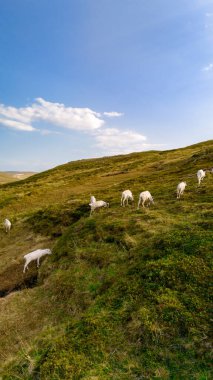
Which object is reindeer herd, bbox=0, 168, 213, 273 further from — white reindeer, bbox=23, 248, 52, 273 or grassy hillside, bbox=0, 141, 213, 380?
grassy hillside, bbox=0, 141, 213, 380

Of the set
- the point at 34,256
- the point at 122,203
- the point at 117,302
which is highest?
the point at 122,203

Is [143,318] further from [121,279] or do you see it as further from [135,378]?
[121,279]

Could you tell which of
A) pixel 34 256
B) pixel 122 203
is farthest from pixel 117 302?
pixel 122 203

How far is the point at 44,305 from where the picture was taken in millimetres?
15727

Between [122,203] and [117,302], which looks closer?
[117,302]

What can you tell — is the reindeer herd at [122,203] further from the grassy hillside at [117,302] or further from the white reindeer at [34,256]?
the grassy hillside at [117,302]

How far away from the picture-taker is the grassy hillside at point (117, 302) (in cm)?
971

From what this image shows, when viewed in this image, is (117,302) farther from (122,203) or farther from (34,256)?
(122,203)

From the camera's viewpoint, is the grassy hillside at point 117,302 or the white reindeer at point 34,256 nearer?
the grassy hillside at point 117,302

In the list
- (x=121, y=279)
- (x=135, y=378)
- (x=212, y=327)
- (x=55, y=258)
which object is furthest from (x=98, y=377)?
(x=55, y=258)

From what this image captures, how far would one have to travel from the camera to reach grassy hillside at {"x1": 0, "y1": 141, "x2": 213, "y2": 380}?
9.71m

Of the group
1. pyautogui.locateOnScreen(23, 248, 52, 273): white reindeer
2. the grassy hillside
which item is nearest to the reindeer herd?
pyautogui.locateOnScreen(23, 248, 52, 273): white reindeer

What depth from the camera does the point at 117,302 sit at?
41.3 ft

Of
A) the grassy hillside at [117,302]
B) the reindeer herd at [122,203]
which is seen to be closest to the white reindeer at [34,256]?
the reindeer herd at [122,203]
